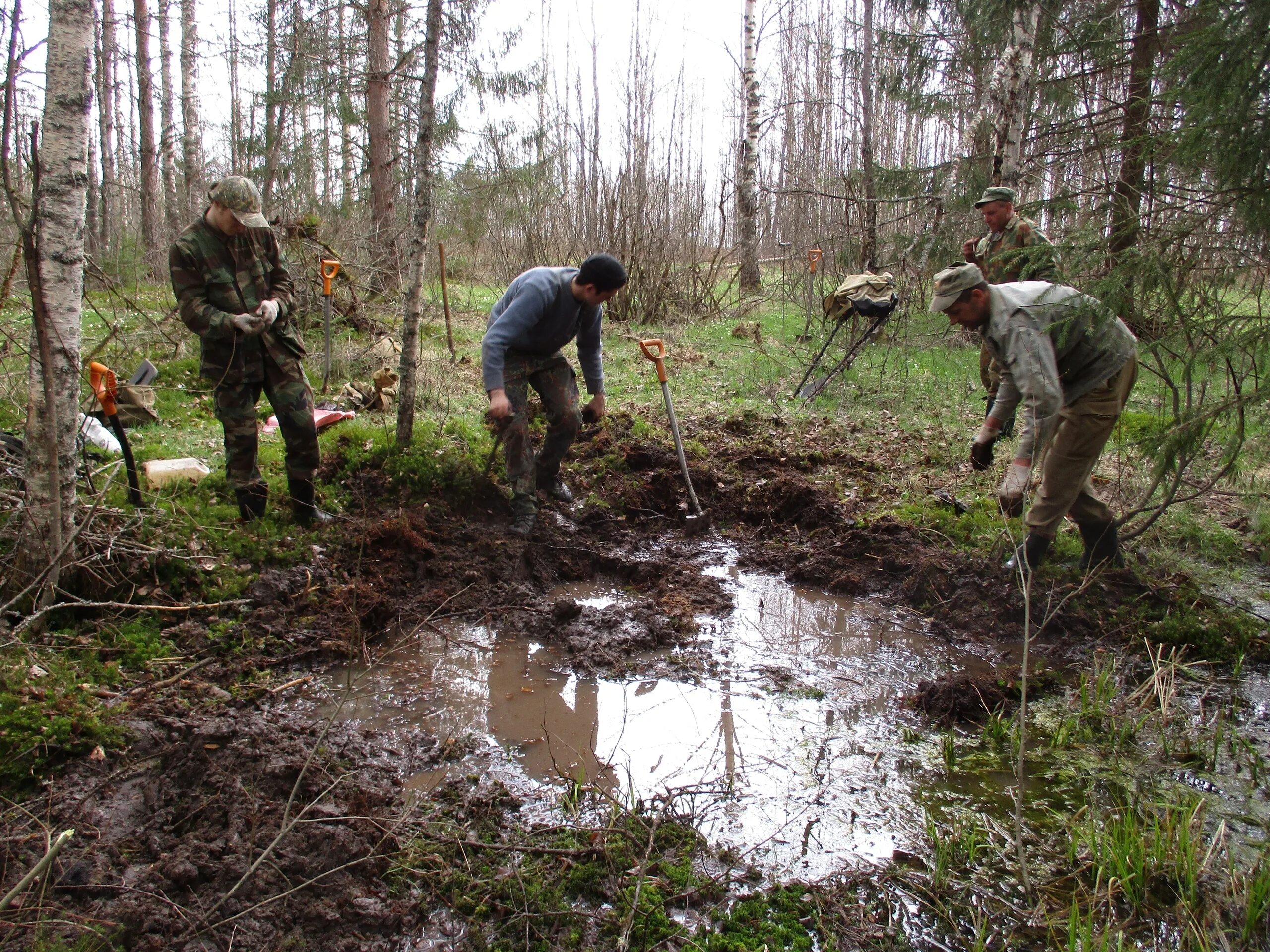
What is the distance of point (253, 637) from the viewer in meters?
3.87

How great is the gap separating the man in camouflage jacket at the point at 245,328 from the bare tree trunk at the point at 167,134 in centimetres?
934

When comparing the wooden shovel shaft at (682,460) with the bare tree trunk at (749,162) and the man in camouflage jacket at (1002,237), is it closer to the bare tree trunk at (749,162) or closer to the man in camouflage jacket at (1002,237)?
the man in camouflage jacket at (1002,237)

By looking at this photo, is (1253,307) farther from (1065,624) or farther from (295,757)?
(295,757)

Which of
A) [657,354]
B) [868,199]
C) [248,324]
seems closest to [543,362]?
[657,354]

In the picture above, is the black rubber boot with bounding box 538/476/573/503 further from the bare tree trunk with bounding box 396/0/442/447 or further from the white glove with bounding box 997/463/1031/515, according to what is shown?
the white glove with bounding box 997/463/1031/515

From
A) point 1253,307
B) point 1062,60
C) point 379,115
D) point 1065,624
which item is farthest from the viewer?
point 379,115

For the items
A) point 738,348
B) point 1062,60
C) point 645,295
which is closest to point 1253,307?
point 1062,60

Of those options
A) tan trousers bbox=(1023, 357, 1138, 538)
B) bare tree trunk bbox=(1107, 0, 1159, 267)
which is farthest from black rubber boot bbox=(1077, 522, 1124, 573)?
bare tree trunk bbox=(1107, 0, 1159, 267)

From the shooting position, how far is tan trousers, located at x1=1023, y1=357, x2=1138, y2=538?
400cm

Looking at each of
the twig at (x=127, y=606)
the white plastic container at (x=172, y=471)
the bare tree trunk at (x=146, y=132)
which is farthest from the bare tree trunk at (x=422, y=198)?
the bare tree trunk at (x=146, y=132)

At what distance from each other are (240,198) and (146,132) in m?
15.7

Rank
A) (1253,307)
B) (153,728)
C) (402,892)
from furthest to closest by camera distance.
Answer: (1253,307)
(153,728)
(402,892)

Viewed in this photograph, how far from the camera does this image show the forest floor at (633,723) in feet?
7.77

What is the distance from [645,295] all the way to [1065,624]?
9.77 metres
